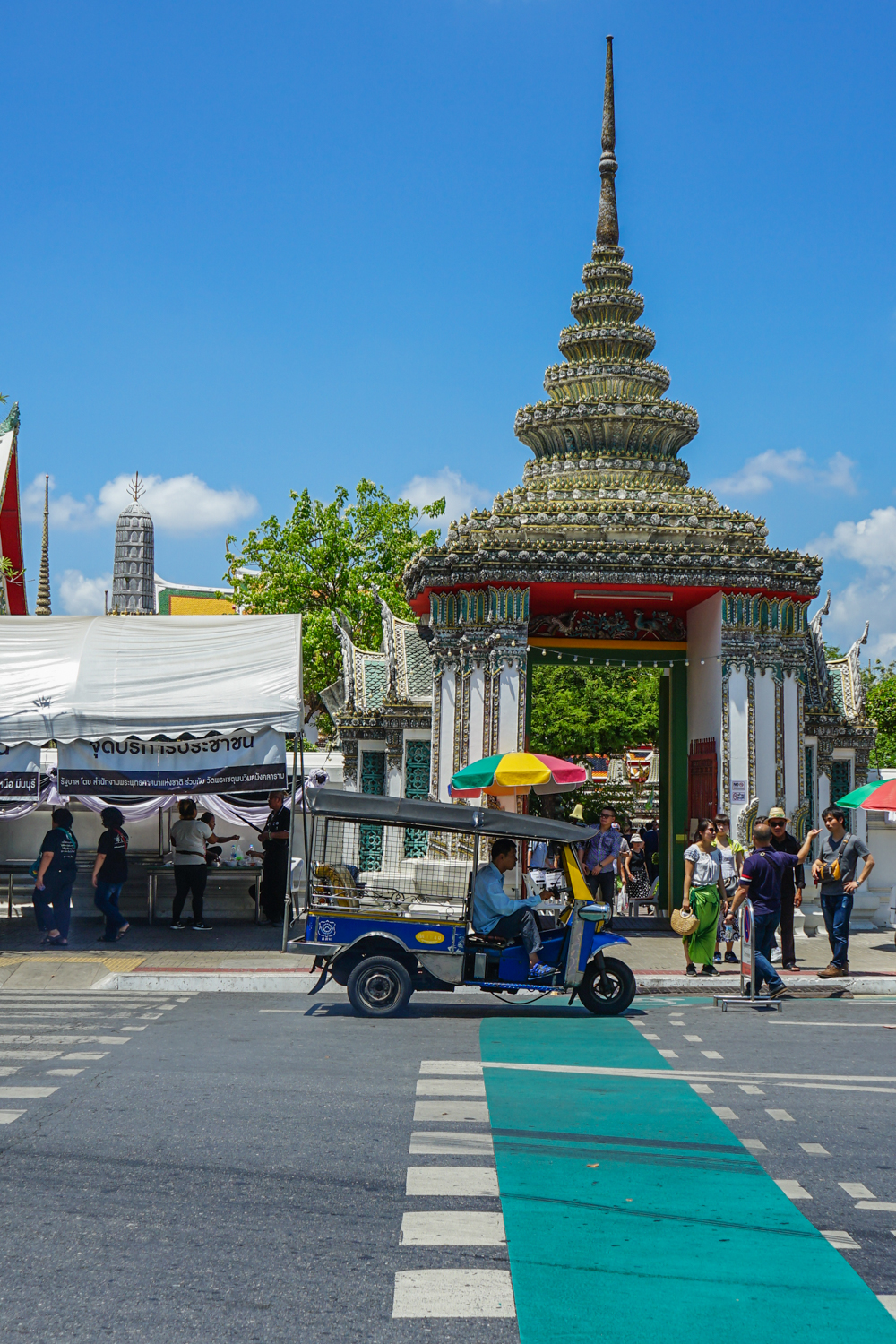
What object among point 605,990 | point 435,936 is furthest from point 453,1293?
point 605,990

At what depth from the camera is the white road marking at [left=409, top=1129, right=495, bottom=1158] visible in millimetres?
7227

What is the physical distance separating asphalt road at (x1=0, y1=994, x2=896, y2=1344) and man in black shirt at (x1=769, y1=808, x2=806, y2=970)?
8.41 ft

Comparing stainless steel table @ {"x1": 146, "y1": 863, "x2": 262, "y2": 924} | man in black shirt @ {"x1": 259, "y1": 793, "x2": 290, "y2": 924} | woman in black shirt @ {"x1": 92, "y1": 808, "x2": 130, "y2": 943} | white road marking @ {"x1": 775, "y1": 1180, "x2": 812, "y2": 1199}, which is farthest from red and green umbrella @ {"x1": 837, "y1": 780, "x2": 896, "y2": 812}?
white road marking @ {"x1": 775, "y1": 1180, "x2": 812, "y2": 1199}

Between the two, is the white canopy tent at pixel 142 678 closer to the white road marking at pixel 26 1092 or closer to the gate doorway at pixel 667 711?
the gate doorway at pixel 667 711

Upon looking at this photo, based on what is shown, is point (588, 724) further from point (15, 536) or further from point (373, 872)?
point (373, 872)

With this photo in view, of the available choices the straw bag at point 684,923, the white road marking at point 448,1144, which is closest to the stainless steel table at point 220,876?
the straw bag at point 684,923

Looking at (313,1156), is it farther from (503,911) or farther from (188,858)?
(188,858)

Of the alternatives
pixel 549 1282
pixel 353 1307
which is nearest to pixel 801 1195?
pixel 549 1282

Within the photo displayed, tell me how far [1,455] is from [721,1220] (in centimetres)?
3604

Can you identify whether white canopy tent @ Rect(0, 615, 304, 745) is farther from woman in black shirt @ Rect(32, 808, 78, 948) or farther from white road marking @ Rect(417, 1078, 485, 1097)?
white road marking @ Rect(417, 1078, 485, 1097)

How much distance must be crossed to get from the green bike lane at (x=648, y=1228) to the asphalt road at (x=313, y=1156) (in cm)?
6

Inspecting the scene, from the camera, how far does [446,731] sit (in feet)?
64.0

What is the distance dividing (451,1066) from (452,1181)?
9.36 feet

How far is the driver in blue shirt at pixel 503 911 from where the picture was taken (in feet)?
39.2
